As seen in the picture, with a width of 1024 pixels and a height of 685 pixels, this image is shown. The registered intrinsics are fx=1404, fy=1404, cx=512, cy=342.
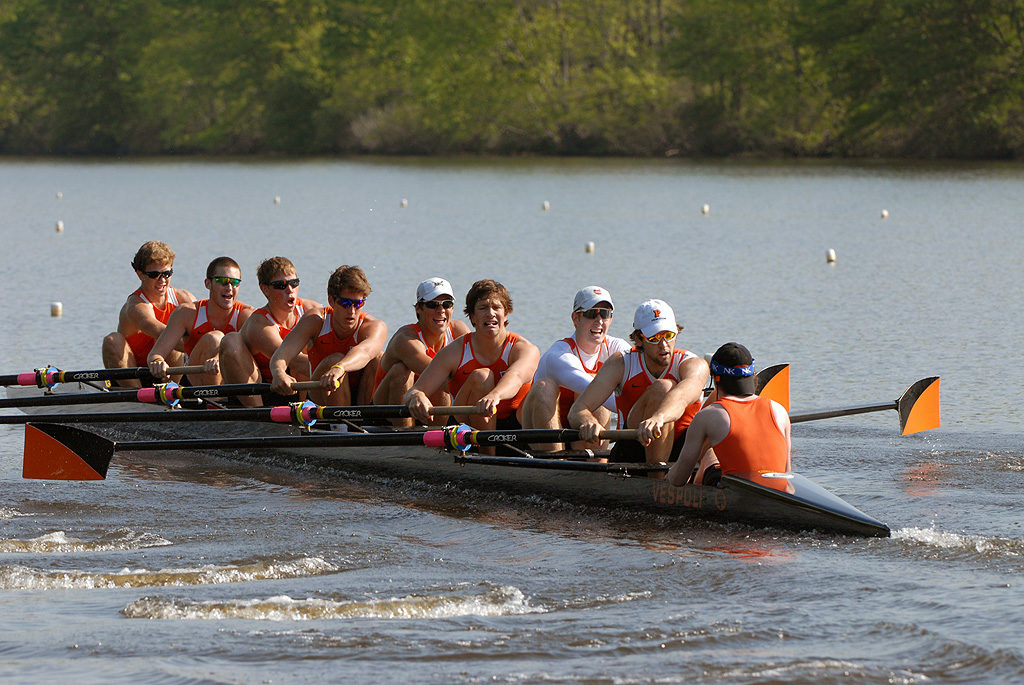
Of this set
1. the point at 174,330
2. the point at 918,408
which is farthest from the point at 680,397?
the point at 174,330

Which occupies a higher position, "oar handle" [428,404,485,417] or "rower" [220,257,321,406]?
"rower" [220,257,321,406]

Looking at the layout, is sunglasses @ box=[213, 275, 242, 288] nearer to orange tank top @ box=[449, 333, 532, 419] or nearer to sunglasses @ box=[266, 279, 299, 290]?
sunglasses @ box=[266, 279, 299, 290]

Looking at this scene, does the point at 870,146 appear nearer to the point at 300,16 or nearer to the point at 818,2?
the point at 818,2

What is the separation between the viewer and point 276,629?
21.4 ft

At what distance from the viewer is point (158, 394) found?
36.2 feet

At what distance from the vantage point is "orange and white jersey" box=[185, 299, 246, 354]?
11.6 metres

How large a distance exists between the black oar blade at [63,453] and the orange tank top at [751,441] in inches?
173

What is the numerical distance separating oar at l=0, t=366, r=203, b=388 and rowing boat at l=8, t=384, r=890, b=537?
36 cm

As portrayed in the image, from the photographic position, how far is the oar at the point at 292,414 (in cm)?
955

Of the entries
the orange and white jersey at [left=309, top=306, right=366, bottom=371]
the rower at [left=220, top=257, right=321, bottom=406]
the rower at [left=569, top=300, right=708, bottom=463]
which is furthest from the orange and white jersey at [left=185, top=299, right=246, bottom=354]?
the rower at [left=569, top=300, right=708, bottom=463]

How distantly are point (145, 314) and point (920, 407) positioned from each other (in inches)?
257

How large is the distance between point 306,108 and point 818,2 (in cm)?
3306

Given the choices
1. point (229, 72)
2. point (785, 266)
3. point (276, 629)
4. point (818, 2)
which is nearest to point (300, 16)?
point (229, 72)

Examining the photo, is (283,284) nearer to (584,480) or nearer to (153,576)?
(584,480)
